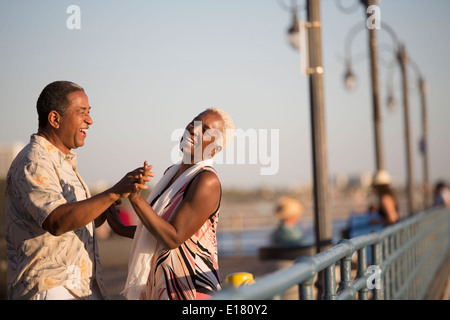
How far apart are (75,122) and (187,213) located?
59cm

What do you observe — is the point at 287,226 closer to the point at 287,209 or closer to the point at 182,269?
the point at 287,209

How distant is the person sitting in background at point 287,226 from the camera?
10009 mm

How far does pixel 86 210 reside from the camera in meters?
2.32

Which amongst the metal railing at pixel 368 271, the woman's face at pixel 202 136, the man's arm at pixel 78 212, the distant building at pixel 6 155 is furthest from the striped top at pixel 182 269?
the distant building at pixel 6 155

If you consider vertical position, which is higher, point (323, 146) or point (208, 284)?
point (323, 146)

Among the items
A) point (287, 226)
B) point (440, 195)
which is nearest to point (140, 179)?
point (287, 226)

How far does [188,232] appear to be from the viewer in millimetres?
2654

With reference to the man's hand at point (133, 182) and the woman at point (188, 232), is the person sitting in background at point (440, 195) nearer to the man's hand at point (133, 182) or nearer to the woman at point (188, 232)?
the woman at point (188, 232)

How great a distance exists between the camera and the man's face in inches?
103

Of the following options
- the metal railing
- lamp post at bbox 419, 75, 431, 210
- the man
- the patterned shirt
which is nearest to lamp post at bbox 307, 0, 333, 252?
the metal railing

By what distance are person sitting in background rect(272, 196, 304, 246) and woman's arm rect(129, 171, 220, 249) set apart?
7193 mm
